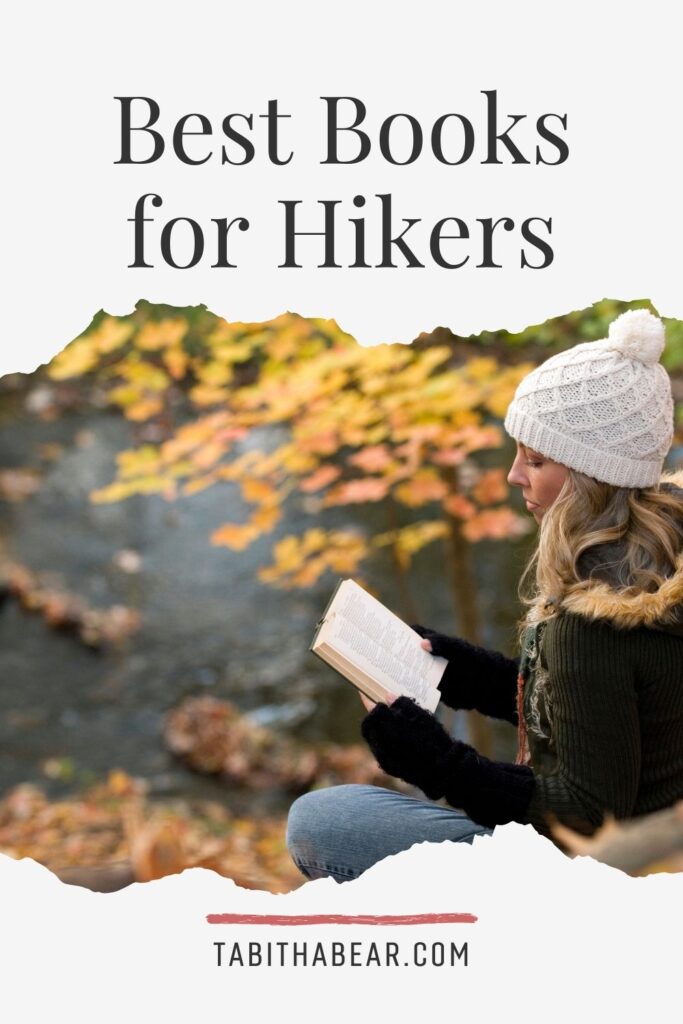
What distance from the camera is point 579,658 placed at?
175cm

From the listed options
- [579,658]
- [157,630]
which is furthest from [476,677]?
[157,630]

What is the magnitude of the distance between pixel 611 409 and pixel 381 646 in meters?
0.59

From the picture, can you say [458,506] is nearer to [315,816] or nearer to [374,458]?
[374,458]

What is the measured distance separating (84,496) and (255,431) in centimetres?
101

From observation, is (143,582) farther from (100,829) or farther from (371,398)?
(371,398)

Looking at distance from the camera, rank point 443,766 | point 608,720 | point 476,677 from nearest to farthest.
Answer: point 608,720 < point 443,766 < point 476,677

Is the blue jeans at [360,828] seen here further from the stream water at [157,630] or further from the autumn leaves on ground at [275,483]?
the stream water at [157,630]

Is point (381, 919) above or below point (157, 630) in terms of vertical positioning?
below

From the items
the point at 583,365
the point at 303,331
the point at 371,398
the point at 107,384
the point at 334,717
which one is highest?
the point at 107,384

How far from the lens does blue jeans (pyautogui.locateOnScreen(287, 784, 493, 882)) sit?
6.38 feet

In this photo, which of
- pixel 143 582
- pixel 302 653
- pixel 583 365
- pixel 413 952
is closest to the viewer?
pixel 583 365

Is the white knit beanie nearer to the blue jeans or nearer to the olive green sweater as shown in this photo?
the olive green sweater

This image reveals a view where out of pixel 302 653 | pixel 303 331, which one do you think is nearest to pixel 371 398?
pixel 303 331

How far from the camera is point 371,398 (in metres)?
3.47
